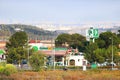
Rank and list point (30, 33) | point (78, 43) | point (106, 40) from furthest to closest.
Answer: point (30, 33)
point (78, 43)
point (106, 40)

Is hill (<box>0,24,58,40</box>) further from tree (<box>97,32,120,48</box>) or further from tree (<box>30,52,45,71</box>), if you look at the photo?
tree (<box>30,52,45,71</box>)

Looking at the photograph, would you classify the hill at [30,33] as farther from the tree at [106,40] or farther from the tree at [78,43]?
the tree at [106,40]

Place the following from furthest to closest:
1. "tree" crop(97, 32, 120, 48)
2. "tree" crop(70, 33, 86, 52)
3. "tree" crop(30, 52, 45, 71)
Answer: "tree" crop(70, 33, 86, 52)
"tree" crop(97, 32, 120, 48)
"tree" crop(30, 52, 45, 71)

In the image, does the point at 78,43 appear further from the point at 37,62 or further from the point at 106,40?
the point at 37,62

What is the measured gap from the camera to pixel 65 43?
8906cm

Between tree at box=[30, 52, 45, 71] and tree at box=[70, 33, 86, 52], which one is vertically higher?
tree at box=[70, 33, 86, 52]

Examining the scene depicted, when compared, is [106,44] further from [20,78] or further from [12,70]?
[20,78]

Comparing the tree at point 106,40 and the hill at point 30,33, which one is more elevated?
the hill at point 30,33

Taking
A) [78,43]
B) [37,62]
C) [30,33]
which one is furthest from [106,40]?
[30,33]

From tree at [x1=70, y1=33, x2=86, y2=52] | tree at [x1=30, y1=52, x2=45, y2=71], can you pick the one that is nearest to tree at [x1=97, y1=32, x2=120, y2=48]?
tree at [x1=70, y1=33, x2=86, y2=52]

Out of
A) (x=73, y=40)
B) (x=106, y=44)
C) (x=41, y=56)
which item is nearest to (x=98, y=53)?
(x=41, y=56)

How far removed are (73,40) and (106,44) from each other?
2941cm

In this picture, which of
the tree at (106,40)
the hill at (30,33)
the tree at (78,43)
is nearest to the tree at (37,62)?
the tree at (106,40)

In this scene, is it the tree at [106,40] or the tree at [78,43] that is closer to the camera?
the tree at [106,40]
